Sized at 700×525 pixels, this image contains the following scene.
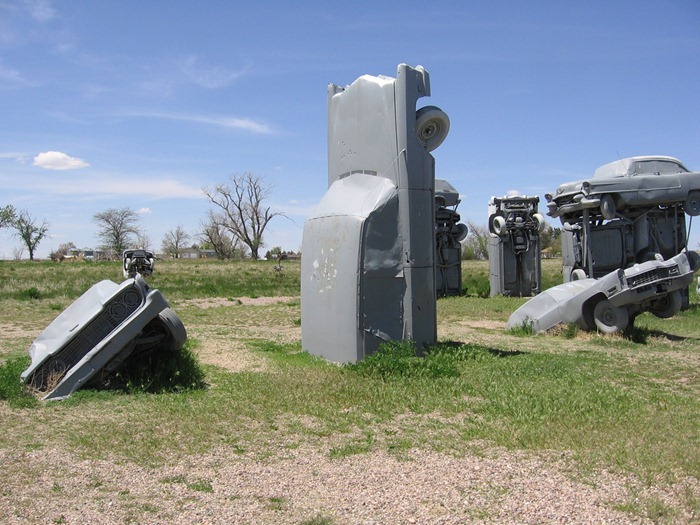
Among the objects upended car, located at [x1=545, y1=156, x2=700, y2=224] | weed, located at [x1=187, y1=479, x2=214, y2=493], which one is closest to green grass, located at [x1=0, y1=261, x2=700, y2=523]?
weed, located at [x1=187, y1=479, x2=214, y2=493]

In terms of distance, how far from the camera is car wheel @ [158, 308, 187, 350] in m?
8.95

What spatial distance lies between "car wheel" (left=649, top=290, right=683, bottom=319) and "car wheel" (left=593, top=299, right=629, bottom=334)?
96cm

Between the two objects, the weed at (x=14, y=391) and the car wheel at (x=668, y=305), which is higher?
the car wheel at (x=668, y=305)

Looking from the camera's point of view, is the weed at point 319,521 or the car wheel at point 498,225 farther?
the car wheel at point 498,225

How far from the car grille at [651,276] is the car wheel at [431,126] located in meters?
5.34

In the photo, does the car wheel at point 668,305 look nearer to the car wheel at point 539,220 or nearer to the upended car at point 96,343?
the upended car at point 96,343

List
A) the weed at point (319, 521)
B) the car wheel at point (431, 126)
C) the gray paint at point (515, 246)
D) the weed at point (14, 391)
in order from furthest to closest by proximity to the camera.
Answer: the gray paint at point (515, 246), the car wheel at point (431, 126), the weed at point (14, 391), the weed at point (319, 521)

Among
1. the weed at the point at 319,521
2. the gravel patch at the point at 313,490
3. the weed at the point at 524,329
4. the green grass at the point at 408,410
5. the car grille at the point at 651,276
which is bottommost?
the weed at the point at 319,521

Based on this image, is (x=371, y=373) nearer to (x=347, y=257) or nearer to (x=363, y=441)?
(x=347, y=257)

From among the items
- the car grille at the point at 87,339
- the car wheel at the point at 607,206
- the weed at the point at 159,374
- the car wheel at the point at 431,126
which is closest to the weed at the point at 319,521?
the weed at the point at 159,374

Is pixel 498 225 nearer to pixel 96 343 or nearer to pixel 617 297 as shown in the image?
pixel 617 297

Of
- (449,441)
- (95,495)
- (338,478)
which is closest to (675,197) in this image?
(449,441)

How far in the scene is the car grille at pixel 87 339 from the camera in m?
8.33

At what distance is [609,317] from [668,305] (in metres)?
1.45
